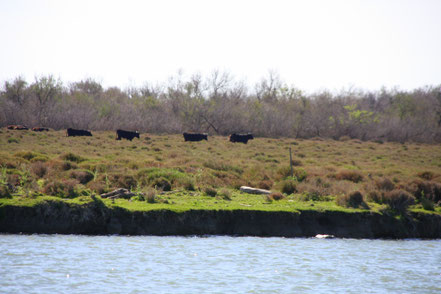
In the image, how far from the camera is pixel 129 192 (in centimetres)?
2005

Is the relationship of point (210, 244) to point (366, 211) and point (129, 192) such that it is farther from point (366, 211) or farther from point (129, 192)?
point (366, 211)

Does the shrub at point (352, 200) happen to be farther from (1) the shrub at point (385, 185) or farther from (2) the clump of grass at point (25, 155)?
(2) the clump of grass at point (25, 155)

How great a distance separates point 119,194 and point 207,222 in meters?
4.06

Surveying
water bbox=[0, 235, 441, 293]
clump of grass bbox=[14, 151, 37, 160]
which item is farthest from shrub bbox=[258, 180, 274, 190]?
clump of grass bbox=[14, 151, 37, 160]

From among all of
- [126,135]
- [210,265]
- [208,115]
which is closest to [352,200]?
[210,265]

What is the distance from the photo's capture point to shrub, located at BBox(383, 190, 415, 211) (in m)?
19.8

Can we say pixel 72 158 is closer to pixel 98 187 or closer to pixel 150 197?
pixel 98 187

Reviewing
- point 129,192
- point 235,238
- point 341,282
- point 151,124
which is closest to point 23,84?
point 151,124

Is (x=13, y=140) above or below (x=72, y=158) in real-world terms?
above

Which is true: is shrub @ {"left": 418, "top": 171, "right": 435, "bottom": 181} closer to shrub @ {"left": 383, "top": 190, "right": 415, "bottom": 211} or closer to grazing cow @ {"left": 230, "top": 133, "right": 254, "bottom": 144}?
shrub @ {"left": 383, "top": 190, "right": 415, "bottom": 211}

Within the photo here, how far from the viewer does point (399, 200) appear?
2003 centimetres

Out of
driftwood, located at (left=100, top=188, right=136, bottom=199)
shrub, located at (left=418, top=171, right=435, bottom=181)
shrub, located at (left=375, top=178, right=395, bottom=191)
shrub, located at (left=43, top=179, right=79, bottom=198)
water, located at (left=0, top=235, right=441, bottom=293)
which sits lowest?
water, located at (left=0, top=235, right=441, bottom=293)

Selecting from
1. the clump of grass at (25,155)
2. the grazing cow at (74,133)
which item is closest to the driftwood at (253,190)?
the clump of grass at (25,155)

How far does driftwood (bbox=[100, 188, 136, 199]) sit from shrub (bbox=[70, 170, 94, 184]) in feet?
9.37
